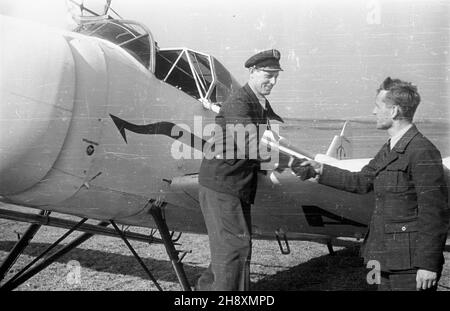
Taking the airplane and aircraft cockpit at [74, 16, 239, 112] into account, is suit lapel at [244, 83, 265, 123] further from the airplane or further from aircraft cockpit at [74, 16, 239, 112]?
aircraft cockpit at [74, 16, 239, 112]

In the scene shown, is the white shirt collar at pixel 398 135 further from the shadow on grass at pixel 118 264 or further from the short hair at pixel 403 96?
the shadow on grass at pixel 118 264

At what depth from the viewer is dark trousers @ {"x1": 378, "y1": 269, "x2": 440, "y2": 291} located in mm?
2514

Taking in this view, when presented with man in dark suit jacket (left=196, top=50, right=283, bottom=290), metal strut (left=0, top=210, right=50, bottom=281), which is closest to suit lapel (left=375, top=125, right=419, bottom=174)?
man in dark suit jacket (left=196, top=50, right=283, bottom=290)

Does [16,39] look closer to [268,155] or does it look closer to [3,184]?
[3,184]

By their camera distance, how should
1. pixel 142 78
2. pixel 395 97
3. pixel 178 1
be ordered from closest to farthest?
pixel 395 97 < pixel 178 1 < pixel 142 78

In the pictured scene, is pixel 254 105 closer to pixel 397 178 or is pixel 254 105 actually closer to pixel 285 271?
pixel 397 178

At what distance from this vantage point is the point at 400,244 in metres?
2.52

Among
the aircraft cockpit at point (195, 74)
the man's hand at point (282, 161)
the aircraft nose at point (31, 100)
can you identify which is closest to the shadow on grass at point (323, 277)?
the aircraft cockpit at point (195, 74)

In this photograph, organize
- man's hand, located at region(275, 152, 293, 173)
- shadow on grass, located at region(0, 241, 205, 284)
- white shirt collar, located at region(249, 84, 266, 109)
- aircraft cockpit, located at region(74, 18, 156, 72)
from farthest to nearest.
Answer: shadow on grass, located at region(0, 241, 205, 284) → aircraft cockpit, located at region(74, 18, 156, 72) → man's hand, located at region(275, 152, 293, 173) → white shirt collar, located at region(249, 84, 266, 109)

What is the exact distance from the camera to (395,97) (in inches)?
101

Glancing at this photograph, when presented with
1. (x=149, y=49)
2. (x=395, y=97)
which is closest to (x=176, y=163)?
(x=149, y=49)

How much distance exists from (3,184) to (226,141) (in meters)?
1.47

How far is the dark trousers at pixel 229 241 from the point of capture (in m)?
2.79

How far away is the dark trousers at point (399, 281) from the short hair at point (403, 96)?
33.0 inches
